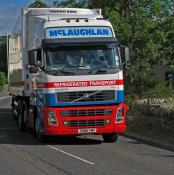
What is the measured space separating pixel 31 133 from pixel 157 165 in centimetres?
900

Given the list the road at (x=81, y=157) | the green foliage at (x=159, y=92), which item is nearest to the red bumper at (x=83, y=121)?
the road at (x=81, y=157)

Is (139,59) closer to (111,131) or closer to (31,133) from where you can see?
(31,133)

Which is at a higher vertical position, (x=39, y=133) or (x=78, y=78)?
(x=78, y=78)

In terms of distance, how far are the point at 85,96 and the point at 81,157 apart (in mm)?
3107

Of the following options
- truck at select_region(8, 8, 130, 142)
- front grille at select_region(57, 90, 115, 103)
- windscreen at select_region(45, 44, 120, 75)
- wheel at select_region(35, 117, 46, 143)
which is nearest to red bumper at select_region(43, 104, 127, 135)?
truck at select_region(8, 8, 130, 142)

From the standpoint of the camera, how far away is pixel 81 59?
56.5 ft

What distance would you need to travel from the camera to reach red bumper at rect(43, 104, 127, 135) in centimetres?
1698

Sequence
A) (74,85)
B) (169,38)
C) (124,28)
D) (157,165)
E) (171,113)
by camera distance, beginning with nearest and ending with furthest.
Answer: (157,165) → (74,85) → (171,113) → (124,28) → (169,38)

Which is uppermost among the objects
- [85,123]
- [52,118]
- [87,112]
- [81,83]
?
[81,83]

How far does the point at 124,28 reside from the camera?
2958 centimetres

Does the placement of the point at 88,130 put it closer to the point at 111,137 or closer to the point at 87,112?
the point at 87,112

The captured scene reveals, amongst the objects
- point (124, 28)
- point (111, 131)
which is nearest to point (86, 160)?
point (111, 131)

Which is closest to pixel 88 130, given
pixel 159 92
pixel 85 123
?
pixel 85 123

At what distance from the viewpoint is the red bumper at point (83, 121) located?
1698 cm
